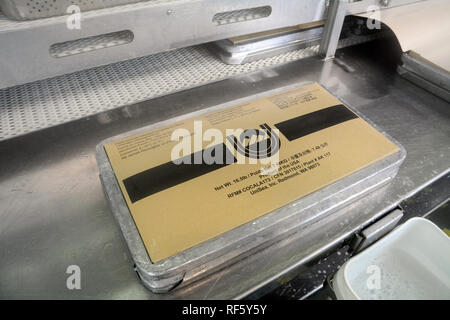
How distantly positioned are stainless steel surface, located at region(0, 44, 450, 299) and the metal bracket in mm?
21

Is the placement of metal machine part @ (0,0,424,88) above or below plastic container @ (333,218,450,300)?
above

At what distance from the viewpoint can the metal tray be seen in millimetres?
515

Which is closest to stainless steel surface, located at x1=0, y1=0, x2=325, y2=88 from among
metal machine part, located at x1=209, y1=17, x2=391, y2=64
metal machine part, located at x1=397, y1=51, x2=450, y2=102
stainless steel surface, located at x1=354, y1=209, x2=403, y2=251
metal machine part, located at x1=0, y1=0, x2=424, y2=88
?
metal machine part, located at x1=0, y1=0, x2=424, y2=88

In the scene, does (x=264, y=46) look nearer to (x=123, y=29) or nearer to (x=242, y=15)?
(x=242, y=15)

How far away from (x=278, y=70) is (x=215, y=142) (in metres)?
0.53

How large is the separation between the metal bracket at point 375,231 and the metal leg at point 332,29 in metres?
0.67

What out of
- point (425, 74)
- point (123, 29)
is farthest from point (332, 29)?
point (123, 29)

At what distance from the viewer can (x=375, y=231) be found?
676 mm

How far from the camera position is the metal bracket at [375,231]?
2.20 feet

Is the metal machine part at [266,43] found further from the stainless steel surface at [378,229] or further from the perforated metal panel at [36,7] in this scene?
the stainless steel surface at [378,229]

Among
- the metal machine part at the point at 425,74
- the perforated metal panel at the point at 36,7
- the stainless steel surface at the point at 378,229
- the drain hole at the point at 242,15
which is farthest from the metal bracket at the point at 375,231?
the perforated metal panel at the point at 36,7

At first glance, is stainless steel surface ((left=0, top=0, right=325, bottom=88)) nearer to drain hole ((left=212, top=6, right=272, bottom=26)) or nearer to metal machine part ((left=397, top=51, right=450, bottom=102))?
drain hole ((left=212, top=6, right=272, bottom=26))

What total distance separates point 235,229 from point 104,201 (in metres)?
0.32

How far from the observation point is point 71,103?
90 centimetres
